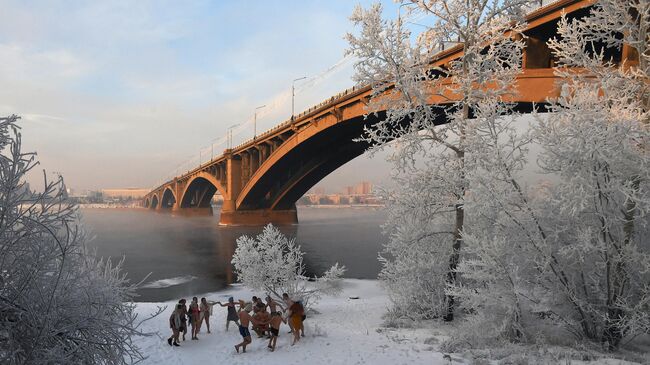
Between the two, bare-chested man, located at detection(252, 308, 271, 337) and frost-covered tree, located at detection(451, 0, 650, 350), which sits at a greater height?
frost-covered tree, located at detection(451, 0, 650, 350)

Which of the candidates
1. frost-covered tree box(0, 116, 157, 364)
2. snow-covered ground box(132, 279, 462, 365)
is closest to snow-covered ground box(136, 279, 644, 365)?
snow-covered ground box(132, 279, 462, 365)

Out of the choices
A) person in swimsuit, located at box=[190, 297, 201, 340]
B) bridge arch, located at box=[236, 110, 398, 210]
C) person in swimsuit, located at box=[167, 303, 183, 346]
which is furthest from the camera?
bridge arch, located at box=[236, 110, 398, 210]

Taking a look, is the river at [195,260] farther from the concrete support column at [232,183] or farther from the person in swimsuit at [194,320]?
the concrete support column at [232,183]

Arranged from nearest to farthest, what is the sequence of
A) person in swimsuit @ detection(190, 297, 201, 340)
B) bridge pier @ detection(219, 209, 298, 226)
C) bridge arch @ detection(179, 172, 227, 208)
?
person in swimsuit @ detection(190, 297, 201, 340)
bridge pier @ detection(219, 209, 298, 226)
bridge arch @ detection(179, 172, 227, 208)

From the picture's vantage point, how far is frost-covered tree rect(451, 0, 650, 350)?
24.2 feet

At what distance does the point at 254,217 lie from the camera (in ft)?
216

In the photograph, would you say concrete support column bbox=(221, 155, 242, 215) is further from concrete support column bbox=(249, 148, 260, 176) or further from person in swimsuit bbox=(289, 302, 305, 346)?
person in swimsuit bbox=(289, 302, 305, 346)

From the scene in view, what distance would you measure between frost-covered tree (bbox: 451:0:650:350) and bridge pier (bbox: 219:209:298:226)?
190 ft

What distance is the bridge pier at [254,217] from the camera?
64375mm

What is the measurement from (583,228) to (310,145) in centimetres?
4006

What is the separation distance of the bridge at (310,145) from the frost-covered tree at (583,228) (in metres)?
3.40

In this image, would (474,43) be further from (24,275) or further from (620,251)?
(24,275)

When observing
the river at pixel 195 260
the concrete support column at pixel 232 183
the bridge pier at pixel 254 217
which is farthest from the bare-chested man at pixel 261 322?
the concrete support column at pixel 232 183

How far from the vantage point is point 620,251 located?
7.95m
